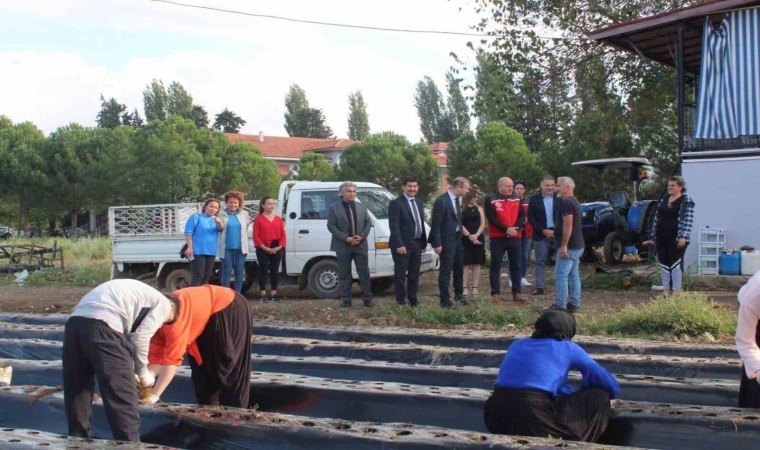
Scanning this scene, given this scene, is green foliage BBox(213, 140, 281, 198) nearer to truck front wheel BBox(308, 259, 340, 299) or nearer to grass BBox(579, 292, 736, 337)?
truck front wheel BBox(308, 259, 340, 299)

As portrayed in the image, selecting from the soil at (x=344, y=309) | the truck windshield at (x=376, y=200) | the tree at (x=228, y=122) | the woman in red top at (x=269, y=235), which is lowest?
the soil at (x=344, y=309)

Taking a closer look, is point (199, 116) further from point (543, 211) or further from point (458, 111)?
point (543, 211)

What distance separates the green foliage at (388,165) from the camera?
34.3 metres

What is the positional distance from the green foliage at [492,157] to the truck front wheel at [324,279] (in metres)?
18.1

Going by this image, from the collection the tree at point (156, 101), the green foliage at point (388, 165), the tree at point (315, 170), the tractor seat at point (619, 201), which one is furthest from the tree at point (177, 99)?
the tractor seat at point (619, 201)

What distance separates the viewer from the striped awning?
38.6ft

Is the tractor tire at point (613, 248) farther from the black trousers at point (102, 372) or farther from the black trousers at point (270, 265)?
the black trousers at point (102, 372)

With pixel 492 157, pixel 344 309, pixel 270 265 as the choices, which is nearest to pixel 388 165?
pixel 492 157

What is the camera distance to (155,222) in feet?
42.9

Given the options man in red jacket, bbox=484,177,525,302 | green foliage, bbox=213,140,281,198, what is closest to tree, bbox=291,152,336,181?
green foliage, bbox=213,140,281,198

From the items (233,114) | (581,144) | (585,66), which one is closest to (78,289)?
(585,66)

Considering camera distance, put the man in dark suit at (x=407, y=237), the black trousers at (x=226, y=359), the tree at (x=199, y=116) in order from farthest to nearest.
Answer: the tree at (x=199, y=116), the man in dark suit at (x=407, y=237), the black trousers at (x=226, y=359)

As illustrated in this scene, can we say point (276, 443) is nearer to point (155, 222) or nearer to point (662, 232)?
point (662, 232)

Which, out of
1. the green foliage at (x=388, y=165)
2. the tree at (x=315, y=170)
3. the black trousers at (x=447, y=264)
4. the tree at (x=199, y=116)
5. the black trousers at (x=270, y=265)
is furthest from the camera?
the tree at (x=199, y=116)
